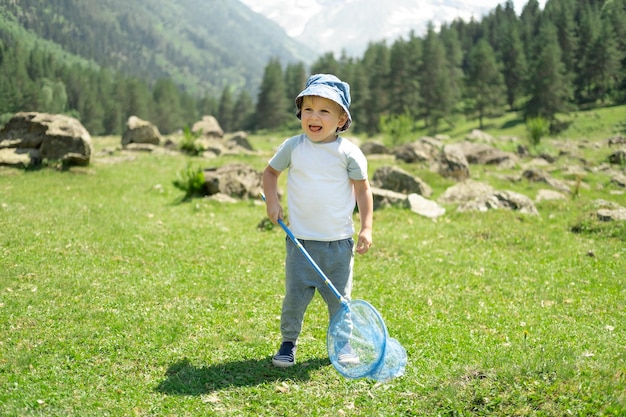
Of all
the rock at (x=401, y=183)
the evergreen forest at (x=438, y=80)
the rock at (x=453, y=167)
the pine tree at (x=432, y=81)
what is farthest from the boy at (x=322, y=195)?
the pine tree at (x=432, y=81)

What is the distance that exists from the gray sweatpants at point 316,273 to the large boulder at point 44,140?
60.8ft

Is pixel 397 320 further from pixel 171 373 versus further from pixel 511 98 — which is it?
pixel 511 98

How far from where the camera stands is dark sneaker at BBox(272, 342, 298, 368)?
686 centimetres

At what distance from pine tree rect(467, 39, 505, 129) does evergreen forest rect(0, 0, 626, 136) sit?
0.18 metres

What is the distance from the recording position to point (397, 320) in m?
8.76

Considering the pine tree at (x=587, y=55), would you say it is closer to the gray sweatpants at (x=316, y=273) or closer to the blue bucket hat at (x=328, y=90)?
the blue bucket hat at (x=328, y=90)

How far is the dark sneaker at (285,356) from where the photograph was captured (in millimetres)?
6859

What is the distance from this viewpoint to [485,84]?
85750 millimetres

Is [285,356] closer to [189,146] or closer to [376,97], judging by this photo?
[189,146]

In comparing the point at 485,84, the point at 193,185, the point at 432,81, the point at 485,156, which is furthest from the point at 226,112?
the point at 193,185

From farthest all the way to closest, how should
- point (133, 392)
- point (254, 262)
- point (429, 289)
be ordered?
point (254, 262)
point (429, 289)
point (133, 392)

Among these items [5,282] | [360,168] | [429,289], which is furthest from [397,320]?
[5,282]

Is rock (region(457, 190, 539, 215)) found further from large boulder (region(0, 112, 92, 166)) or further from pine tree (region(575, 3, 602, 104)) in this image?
pine tree (region(575, 3, 602, 104))

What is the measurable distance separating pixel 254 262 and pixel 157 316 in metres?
3.79
